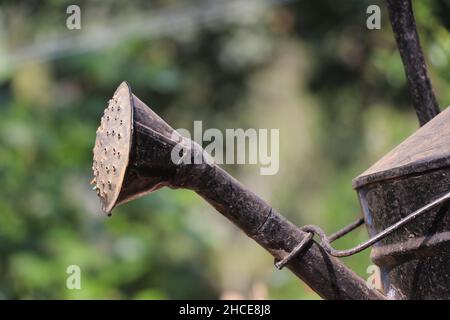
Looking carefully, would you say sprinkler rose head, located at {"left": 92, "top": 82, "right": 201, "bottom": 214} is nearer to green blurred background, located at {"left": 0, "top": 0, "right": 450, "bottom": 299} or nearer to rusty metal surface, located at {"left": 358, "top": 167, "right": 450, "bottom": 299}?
rusty metal surface, located at {"left": 358, "top": 167, "right": 450, "bottom": 299}

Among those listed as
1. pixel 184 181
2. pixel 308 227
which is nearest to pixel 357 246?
pixel 308 227

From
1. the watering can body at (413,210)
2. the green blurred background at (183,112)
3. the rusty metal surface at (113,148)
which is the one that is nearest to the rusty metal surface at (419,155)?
the watering can body at (413,210)

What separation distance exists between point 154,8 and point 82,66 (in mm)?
793

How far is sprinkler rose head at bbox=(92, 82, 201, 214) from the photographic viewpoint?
3.72 ft

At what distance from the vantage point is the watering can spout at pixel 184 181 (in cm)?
114

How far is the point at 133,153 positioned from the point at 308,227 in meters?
0.30

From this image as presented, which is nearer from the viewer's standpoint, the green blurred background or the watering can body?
the watering can body

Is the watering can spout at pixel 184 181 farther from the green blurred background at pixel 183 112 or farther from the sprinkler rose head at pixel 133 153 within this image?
the green blurred background at pixel 183 112

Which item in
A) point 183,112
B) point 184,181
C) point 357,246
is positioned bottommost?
point 357,246

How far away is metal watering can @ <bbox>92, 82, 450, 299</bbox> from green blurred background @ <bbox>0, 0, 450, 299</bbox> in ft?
3.21

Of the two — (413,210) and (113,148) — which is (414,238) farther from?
(113,148)

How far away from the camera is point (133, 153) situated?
113 cm

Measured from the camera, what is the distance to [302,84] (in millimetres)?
4512

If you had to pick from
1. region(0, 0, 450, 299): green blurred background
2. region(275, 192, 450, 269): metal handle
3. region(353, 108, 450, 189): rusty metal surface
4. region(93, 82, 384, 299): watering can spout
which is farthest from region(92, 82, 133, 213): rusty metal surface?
region(0, 0, 450, 299): green blurred background
